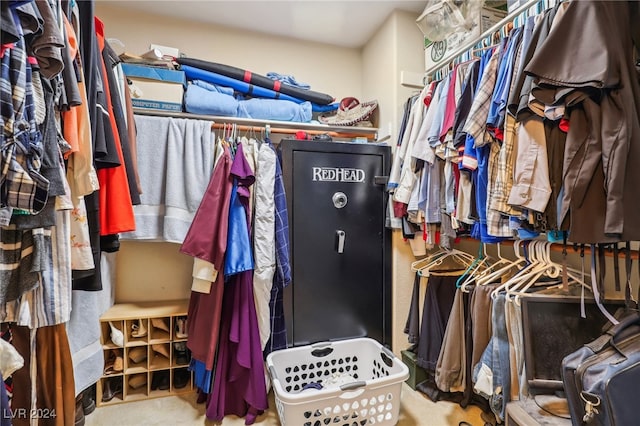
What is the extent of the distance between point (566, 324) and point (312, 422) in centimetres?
110

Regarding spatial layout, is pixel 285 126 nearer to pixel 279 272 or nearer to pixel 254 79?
pixel 254 79

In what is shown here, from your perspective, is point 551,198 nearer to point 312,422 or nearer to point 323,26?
point 312,422

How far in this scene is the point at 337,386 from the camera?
1409mm

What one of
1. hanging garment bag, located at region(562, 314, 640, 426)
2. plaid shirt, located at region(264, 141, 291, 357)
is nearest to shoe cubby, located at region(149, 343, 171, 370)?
plaid shirt, located at region(264, 141, 291, 357)

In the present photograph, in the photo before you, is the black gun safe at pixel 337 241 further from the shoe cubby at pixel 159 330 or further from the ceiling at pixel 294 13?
the ceiling at pixel 294 13

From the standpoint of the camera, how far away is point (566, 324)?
1.19 m

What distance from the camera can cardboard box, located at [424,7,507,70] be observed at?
1.59 metres

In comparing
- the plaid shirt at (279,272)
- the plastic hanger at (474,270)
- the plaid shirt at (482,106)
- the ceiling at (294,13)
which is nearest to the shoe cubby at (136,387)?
the plaid shirt at (279,272)

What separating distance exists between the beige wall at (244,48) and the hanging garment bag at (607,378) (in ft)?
7.19

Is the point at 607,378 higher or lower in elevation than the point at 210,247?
lower

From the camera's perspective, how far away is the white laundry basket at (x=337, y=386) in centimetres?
134

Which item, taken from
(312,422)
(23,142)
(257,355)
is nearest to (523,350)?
(312,422)

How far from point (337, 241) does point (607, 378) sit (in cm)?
130

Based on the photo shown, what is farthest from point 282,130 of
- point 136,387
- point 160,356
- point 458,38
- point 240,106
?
point 136,387
